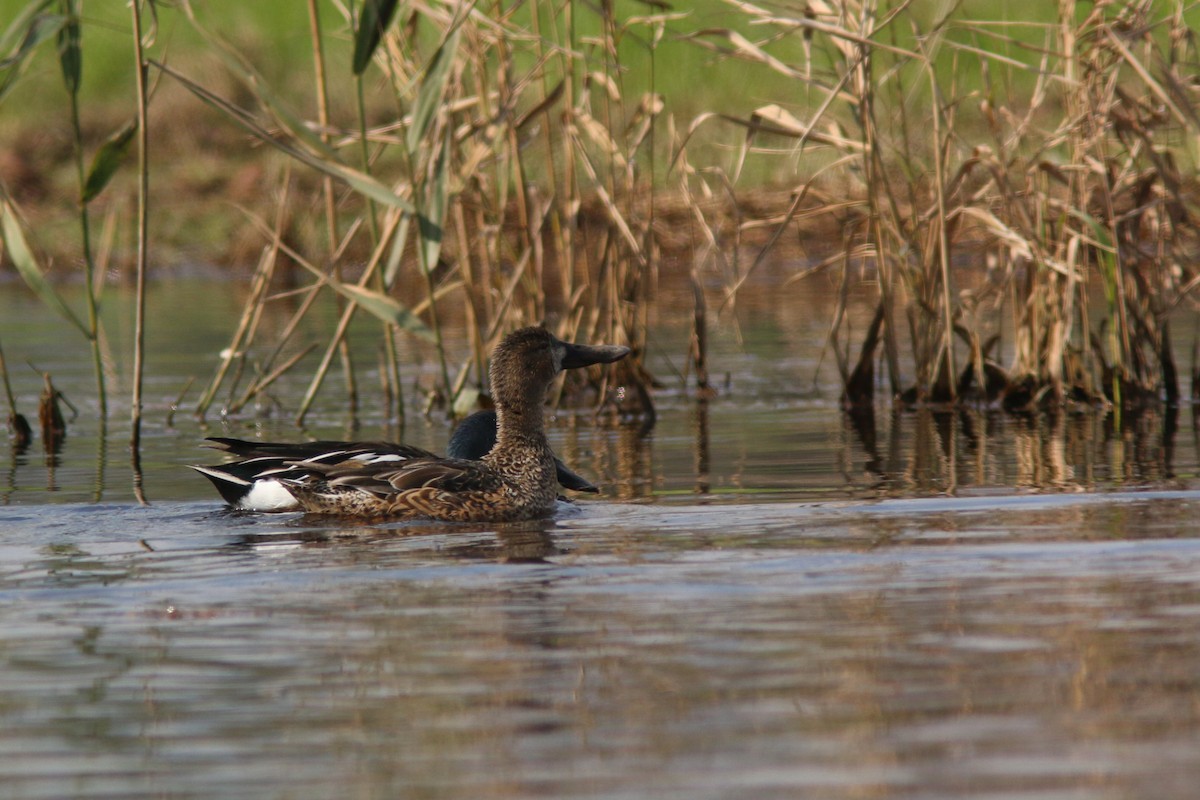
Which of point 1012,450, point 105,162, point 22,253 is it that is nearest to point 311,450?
point 22,253

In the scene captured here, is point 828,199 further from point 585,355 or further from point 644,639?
point 644,639

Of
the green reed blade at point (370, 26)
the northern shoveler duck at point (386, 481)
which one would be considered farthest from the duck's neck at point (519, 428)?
the green reed blade at point (370, 26)

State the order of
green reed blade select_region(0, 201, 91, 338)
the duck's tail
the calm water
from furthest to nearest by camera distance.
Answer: green reed blade select_region(0, 201, 91, 338) → the duck's tail → the calm water

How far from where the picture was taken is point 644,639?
4.56 metres

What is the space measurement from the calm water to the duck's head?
0.50 metres

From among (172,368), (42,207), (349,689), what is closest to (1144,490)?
(349,689)

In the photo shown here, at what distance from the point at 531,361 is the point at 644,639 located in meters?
3.16

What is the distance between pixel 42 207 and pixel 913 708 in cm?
1965

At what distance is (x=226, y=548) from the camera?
20.3 ft

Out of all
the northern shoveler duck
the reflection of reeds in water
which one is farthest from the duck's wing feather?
the reflection of reeds in water

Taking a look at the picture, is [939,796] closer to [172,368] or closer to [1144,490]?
[1144,490]

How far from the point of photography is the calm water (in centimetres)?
353

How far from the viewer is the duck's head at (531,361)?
7.51 m

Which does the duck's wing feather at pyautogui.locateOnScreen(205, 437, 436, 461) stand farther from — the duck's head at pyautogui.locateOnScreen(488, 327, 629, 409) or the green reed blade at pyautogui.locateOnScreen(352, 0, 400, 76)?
the green reed blade at pyautogui.locateOnScreen(352, 0, 400, 76)
